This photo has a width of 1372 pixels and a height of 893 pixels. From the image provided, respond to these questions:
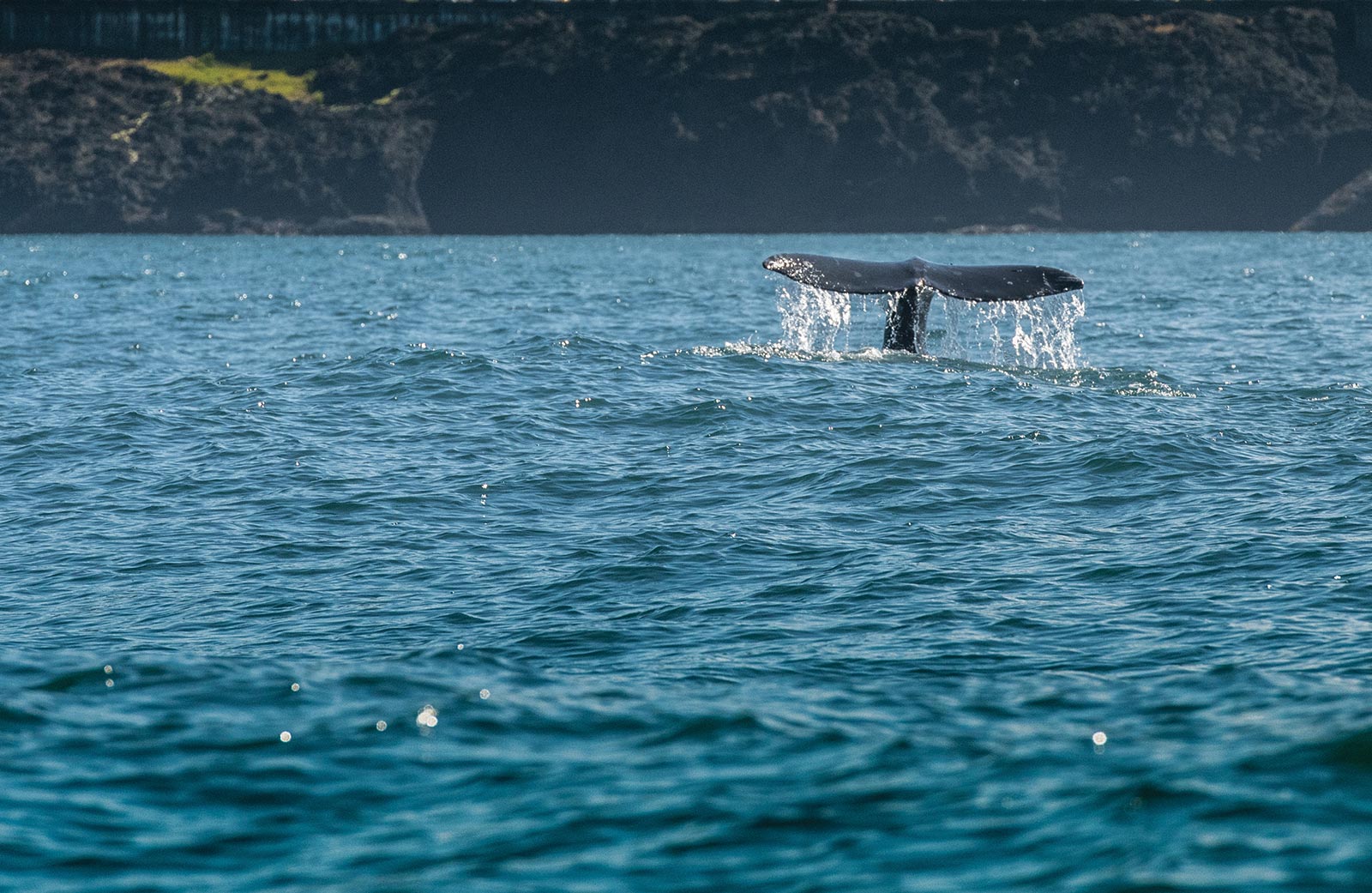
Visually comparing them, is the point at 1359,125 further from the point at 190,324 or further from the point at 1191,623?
the point at 1191,623

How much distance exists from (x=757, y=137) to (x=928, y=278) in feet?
369

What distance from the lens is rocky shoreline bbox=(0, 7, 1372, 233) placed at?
431 ft

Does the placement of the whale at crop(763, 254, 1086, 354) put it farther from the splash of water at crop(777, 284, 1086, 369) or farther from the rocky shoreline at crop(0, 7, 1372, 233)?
the rocky shoreline at crop(0, 7, 1372, 233)

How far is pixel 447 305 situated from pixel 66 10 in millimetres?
117219

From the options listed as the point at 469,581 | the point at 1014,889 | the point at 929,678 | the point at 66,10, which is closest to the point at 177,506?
the point at 469,581

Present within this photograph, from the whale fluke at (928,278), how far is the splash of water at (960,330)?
11.1 inches

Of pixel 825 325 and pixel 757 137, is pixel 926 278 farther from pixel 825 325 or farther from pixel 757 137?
pixel 757 137

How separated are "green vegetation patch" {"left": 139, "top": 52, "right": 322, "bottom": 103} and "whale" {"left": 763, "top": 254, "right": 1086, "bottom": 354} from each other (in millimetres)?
123238

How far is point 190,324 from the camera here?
3681 centimetres

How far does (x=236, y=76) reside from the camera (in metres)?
143

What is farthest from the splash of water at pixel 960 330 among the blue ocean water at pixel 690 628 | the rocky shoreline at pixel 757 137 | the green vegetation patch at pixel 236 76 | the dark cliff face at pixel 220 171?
the green vegetation patch at pixel 236 76

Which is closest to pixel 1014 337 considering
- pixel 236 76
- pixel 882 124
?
pixel 882 124

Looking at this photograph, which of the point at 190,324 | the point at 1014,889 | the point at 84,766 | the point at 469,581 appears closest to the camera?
the point at 1014,889

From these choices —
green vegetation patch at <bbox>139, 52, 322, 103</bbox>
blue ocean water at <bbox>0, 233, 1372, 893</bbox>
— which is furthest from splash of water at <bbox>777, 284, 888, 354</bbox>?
green vegetation patch at <bbox>139, 52, 322, 103</bbox>
